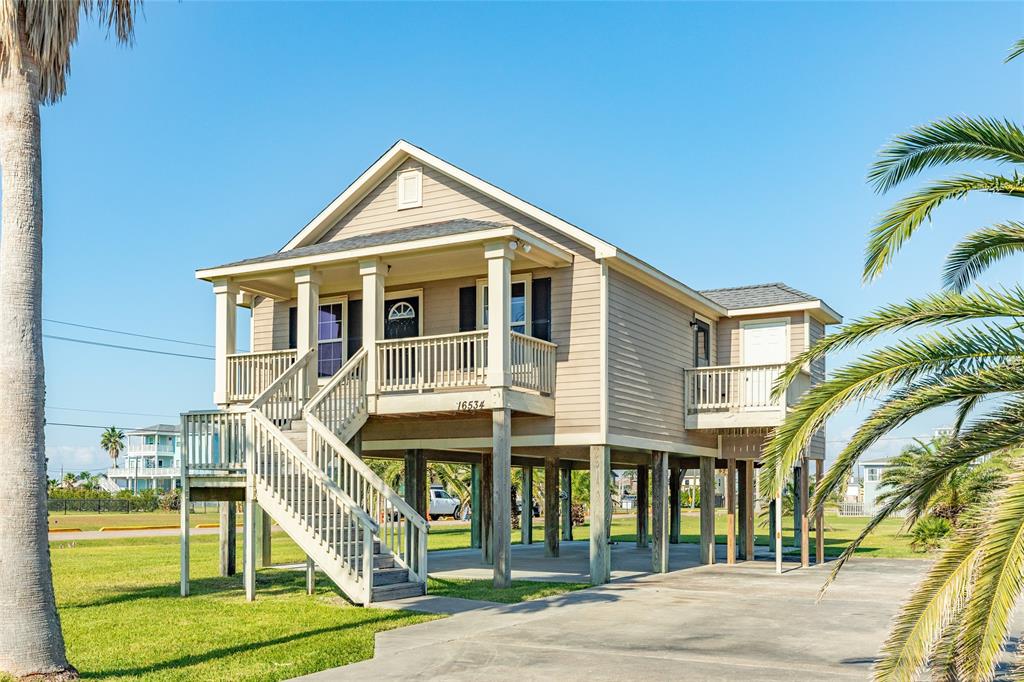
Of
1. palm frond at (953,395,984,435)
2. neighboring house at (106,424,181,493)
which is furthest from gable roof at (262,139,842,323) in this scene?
neighboring house at (106,424,181,493)

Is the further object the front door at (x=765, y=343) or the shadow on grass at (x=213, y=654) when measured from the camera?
the front door at (x=765, y=343)

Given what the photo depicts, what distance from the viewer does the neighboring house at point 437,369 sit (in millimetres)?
16078

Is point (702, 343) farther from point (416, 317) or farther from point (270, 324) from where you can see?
point (270, 324)

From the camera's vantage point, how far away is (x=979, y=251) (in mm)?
9711

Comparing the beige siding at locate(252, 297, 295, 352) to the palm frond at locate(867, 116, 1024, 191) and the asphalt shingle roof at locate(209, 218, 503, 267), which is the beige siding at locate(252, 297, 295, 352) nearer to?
the asphalt shingle roof at locate(209, 218, 503, 267)

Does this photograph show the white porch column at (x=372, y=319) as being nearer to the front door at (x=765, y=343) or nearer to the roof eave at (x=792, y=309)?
the front door at (x=765, y=343)

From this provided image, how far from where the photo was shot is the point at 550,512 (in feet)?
86.5

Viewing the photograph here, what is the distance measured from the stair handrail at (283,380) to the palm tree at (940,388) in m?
10.3

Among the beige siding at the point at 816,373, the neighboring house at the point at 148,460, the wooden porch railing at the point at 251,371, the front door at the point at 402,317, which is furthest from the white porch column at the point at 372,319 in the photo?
the neighboring house at the point at 148,460

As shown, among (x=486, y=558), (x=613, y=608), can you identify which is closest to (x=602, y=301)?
(x=613, y=608)

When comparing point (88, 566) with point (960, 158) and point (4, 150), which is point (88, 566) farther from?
point (960, 158)

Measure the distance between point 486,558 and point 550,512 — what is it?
3.53 meters

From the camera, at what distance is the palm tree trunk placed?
964 cm

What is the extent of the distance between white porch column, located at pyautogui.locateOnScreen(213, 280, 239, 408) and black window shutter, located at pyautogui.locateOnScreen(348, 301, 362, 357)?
2.58m
